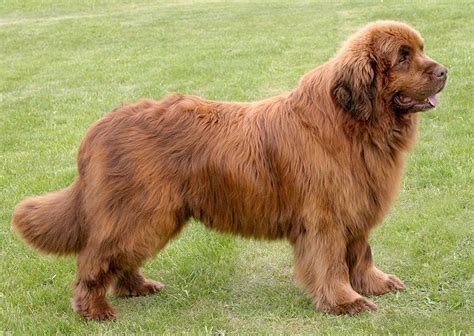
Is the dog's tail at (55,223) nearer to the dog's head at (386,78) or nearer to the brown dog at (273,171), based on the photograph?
the brown dog at (273,171)

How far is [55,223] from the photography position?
487 cm

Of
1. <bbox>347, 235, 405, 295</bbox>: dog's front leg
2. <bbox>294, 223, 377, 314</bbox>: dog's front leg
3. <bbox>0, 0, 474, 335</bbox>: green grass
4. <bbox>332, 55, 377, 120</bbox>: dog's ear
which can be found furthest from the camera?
<bbox>347, 235, 405, 295</bbox>: dog's front leg

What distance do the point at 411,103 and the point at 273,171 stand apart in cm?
101

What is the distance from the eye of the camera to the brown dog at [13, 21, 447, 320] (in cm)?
458

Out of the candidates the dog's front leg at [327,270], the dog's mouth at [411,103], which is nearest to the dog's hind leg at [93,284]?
the dog's front leg at [327,270]

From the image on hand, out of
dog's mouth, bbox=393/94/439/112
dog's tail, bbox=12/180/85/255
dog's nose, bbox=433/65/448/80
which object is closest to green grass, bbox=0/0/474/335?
dog's tail, bbox=12/180/85/255

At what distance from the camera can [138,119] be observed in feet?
16.0

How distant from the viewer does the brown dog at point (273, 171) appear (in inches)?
180

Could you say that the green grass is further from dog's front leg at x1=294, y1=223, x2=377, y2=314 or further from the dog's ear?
the dog's ear

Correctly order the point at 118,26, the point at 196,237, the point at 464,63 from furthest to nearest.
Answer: the point at 118,26 < the point at 464,63 < the point at 196,237

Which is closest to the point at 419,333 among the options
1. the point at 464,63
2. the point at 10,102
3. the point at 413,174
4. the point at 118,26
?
the point at 413,174

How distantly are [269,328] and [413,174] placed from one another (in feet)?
11.2

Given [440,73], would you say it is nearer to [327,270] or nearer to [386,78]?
[386,78]

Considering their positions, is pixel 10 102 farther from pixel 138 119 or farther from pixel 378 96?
pixel 378 96
